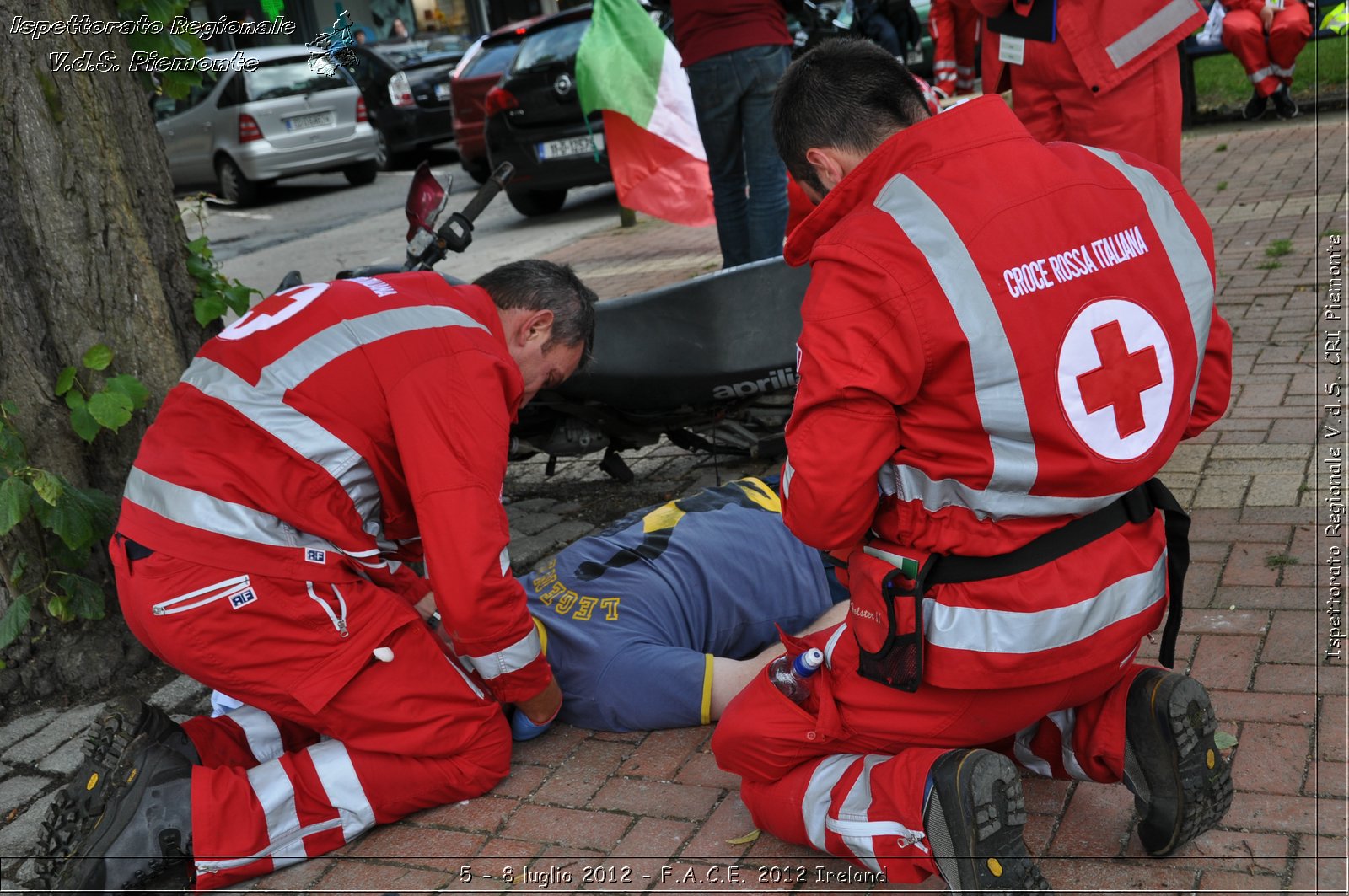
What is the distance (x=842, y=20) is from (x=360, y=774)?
28.1ft

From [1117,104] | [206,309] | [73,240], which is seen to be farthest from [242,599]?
[1117,104]

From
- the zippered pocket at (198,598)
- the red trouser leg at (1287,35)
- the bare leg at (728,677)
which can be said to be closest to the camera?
the zippered pocket at (198,598)

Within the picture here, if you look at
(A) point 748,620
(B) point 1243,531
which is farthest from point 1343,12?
(A) point 748,620

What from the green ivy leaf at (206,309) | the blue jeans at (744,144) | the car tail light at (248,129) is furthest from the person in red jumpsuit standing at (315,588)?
the car tail light at (248,129)

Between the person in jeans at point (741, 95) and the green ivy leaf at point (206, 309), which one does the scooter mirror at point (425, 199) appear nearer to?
the green ivy leaf at point (206, 309)

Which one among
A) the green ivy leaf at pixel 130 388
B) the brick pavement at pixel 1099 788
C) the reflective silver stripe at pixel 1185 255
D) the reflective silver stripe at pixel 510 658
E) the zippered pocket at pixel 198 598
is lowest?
the brick pavement at pixel 1099 788

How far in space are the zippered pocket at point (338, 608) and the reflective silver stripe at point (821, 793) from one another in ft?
3.62

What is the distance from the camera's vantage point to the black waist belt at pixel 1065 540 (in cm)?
216

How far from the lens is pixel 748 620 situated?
129 inches

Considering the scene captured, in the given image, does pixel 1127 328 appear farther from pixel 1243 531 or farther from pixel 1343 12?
pixel 1343 12

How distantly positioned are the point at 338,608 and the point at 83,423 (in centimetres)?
117

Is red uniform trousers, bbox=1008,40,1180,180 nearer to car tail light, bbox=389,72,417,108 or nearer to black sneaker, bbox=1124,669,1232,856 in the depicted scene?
black sneaker, bbox=1124,669,1232,856

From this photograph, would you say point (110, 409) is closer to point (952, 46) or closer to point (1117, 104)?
point (1117, 104)

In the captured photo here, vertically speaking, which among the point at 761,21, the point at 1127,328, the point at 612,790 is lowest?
the point at 612,790
